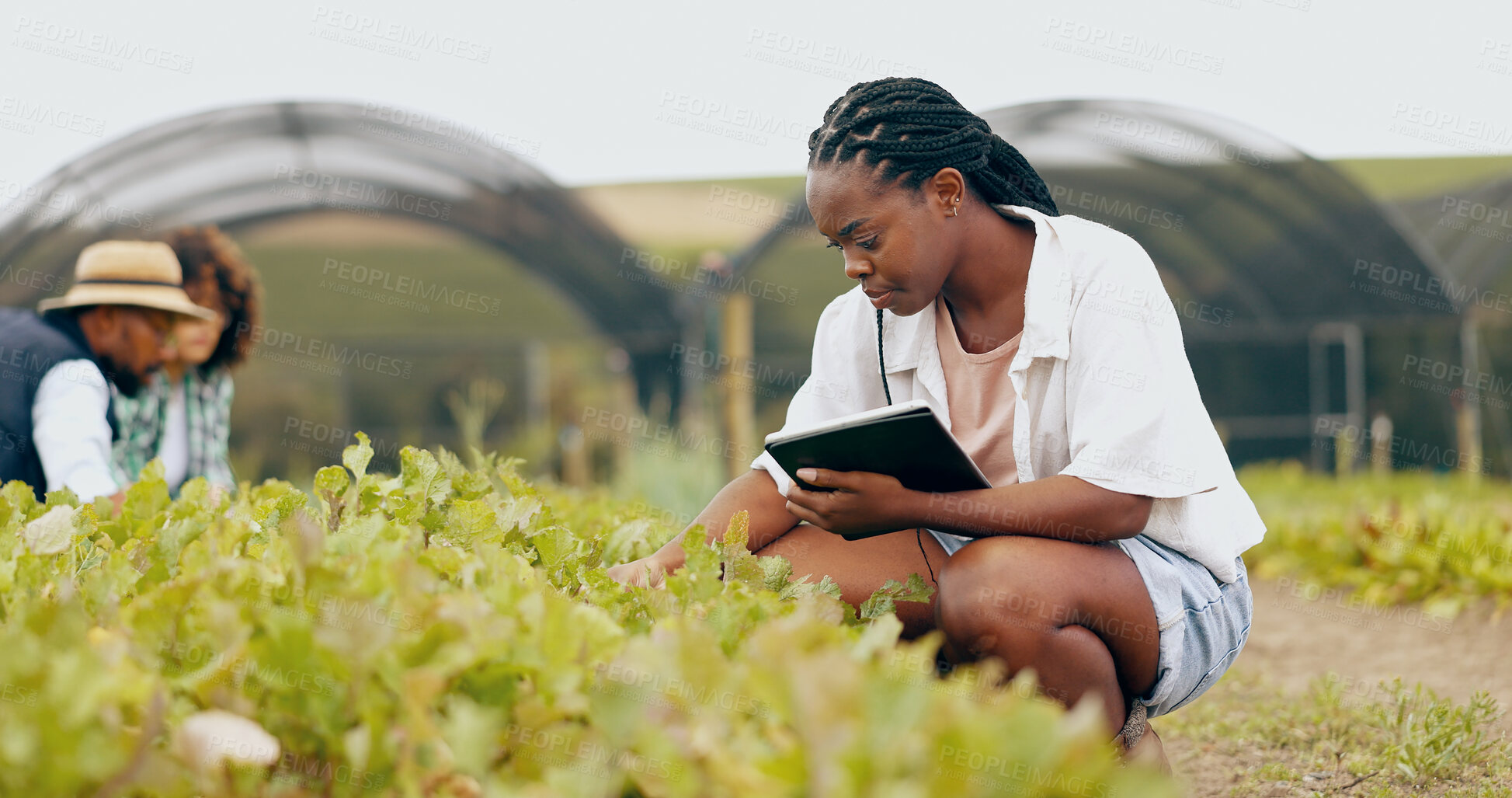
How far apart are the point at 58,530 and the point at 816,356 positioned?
1.45 metres

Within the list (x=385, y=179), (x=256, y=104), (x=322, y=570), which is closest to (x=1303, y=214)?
(x=385, y=179)

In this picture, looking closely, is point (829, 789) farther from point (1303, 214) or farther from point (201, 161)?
point (1303, 214)

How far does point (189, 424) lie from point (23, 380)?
3.32 feet

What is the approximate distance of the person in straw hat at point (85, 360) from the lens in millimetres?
3336

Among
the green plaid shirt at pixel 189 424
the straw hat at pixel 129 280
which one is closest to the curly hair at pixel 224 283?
the green plaid shirt at pixel 189 424

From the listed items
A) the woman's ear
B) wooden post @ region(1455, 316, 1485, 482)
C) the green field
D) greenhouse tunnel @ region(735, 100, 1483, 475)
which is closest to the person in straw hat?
the green field

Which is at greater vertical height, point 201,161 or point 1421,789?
point 201,161

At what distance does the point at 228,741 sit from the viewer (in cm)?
100

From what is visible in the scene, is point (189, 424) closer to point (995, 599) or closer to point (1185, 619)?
point (995, 599)

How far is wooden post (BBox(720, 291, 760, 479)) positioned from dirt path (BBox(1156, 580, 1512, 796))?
136 inches

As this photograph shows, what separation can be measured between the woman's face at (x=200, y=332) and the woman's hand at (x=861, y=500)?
310cm

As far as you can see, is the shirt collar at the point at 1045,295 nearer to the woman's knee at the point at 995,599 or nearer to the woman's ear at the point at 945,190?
the woman's ear at the point at 945,190

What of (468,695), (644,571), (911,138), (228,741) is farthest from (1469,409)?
(228,741)

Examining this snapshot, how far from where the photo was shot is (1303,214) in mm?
9984
